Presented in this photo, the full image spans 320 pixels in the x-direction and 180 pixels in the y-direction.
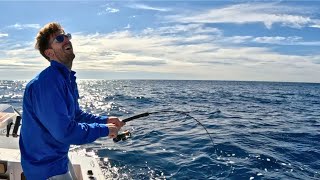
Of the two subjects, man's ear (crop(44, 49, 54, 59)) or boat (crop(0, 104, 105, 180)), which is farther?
boat (crop(0, 104, 105, 180))

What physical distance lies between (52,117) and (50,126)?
95 millimetres

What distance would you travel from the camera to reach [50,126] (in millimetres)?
2801

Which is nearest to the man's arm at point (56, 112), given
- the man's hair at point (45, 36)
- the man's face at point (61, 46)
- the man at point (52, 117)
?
the man at point (52, 117)

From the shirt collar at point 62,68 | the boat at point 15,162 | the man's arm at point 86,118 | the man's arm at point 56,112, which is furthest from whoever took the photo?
the boat at point 15,162

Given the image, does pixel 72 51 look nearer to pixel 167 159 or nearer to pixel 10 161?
pixel 10 161

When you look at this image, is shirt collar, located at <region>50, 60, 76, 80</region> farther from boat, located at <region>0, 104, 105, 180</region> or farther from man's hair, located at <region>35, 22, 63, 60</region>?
boat, located at <region>0, 104, 105, 180</region>

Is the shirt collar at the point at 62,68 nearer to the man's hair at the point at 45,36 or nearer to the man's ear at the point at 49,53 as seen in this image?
the man's ear at the point at 49,53

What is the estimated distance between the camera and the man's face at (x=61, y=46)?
312cm

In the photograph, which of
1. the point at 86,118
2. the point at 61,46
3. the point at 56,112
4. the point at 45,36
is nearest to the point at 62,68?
the point at 61,46

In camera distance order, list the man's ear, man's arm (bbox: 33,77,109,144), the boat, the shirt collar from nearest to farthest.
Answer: man's arm (bbox: 33,77,109,144)
the shirt collar
the man's ear
the boat

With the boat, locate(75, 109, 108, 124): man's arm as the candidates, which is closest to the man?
locate(75, 109, 108, 124): man's arm

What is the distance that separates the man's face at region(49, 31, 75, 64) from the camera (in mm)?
3115

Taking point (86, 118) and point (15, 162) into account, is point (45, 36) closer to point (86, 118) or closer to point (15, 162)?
point (86, 118)

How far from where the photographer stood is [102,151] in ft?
33.0
